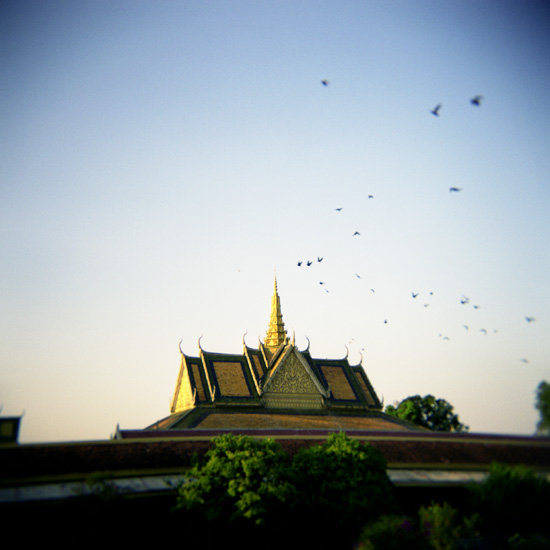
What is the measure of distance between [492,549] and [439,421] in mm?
27749

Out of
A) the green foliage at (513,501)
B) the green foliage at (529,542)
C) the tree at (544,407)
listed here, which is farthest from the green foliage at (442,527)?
the tree at (544,407)

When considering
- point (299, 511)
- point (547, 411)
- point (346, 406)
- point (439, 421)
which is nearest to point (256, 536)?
point (299, 511)

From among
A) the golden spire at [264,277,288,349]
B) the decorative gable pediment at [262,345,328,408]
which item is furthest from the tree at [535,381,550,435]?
the golden spire at [264,277,288,349]

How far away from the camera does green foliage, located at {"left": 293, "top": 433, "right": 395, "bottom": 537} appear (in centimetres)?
1697

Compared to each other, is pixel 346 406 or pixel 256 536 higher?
pixel 346 406

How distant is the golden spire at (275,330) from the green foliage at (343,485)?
21.9 m

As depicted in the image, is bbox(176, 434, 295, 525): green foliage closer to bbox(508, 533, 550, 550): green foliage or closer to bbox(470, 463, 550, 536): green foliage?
bbox(470, 463, 550, 536): green foliage

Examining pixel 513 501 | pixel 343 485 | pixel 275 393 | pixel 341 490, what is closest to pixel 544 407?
pixel 513 501

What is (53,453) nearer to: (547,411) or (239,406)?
(239,406)

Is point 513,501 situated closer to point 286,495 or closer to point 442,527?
point 442,527

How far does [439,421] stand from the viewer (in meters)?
41.4

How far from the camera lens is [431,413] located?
4172 centimetres

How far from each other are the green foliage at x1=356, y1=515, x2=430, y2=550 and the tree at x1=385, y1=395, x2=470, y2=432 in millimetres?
26623

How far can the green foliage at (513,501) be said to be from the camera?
47.1 feet
